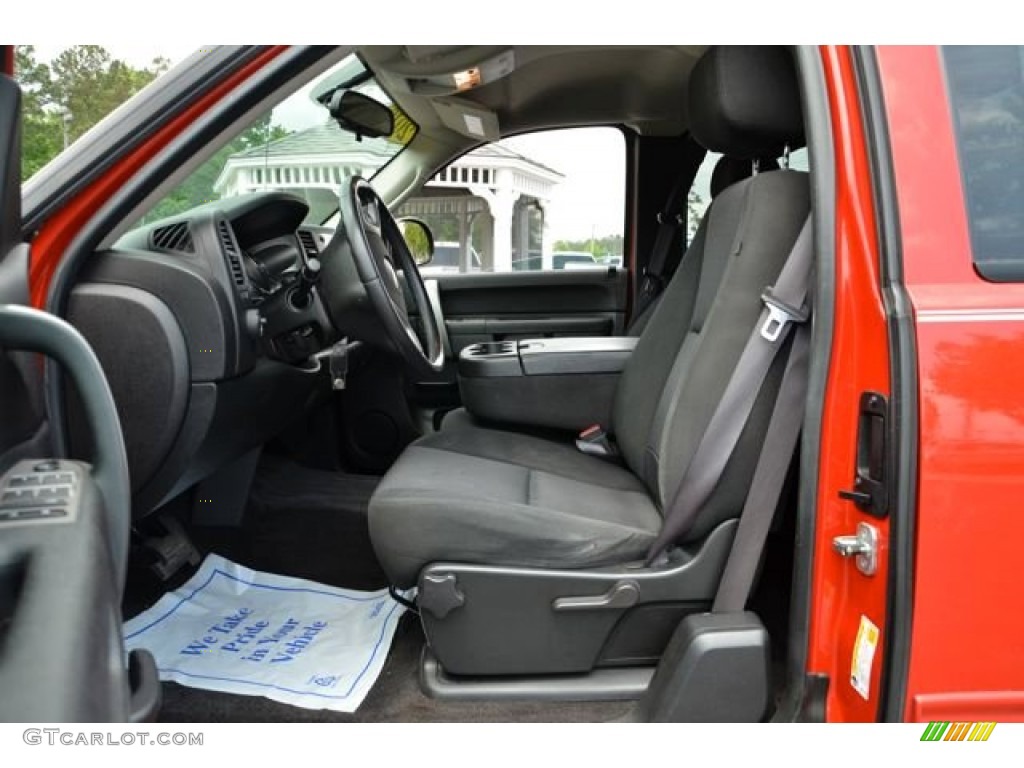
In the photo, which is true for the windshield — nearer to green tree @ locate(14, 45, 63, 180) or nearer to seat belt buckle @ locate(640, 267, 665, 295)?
green tree @ locate(14, 45, 63, 180)

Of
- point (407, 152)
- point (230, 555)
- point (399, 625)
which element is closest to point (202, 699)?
point (399, 625)

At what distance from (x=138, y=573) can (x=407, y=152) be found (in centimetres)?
161

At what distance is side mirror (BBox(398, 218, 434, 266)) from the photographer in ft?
9.52

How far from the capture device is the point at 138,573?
193 centimetres

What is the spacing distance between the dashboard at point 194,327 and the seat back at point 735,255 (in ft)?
2.94

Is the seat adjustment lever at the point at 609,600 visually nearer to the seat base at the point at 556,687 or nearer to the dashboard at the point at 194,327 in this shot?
the seat base at the point at 556,687

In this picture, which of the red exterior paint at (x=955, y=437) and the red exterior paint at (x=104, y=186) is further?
the red exterior paint at (x=104, y=186)

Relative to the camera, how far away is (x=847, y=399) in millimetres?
1086

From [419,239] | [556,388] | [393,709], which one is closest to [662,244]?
[419,239]

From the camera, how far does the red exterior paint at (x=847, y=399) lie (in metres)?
1.05

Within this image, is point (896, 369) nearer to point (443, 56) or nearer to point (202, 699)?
point (202, 699)

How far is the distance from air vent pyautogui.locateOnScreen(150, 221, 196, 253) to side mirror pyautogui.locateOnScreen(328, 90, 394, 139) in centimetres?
76
